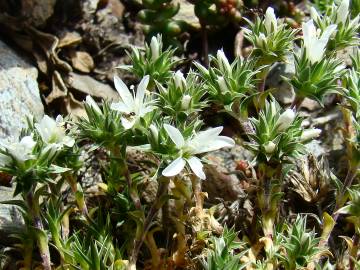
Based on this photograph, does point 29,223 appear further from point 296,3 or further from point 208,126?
point 296,3

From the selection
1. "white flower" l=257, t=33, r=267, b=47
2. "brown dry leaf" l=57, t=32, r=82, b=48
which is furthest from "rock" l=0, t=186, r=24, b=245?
"white flower" l=257, t=33, r=267, b=47

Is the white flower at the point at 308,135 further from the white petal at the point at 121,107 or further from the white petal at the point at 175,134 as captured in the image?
the white petal at the point at 121,107

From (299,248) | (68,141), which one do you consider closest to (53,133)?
(68,141)

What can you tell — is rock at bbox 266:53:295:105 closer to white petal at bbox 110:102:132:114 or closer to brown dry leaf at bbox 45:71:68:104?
brown dry leaf at bbox 45:71:68:104

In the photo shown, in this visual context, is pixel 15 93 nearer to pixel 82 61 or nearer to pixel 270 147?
pixel 82 61

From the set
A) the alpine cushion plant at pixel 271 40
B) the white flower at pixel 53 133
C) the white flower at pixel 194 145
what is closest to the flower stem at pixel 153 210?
the white flower at pixel 194 145
